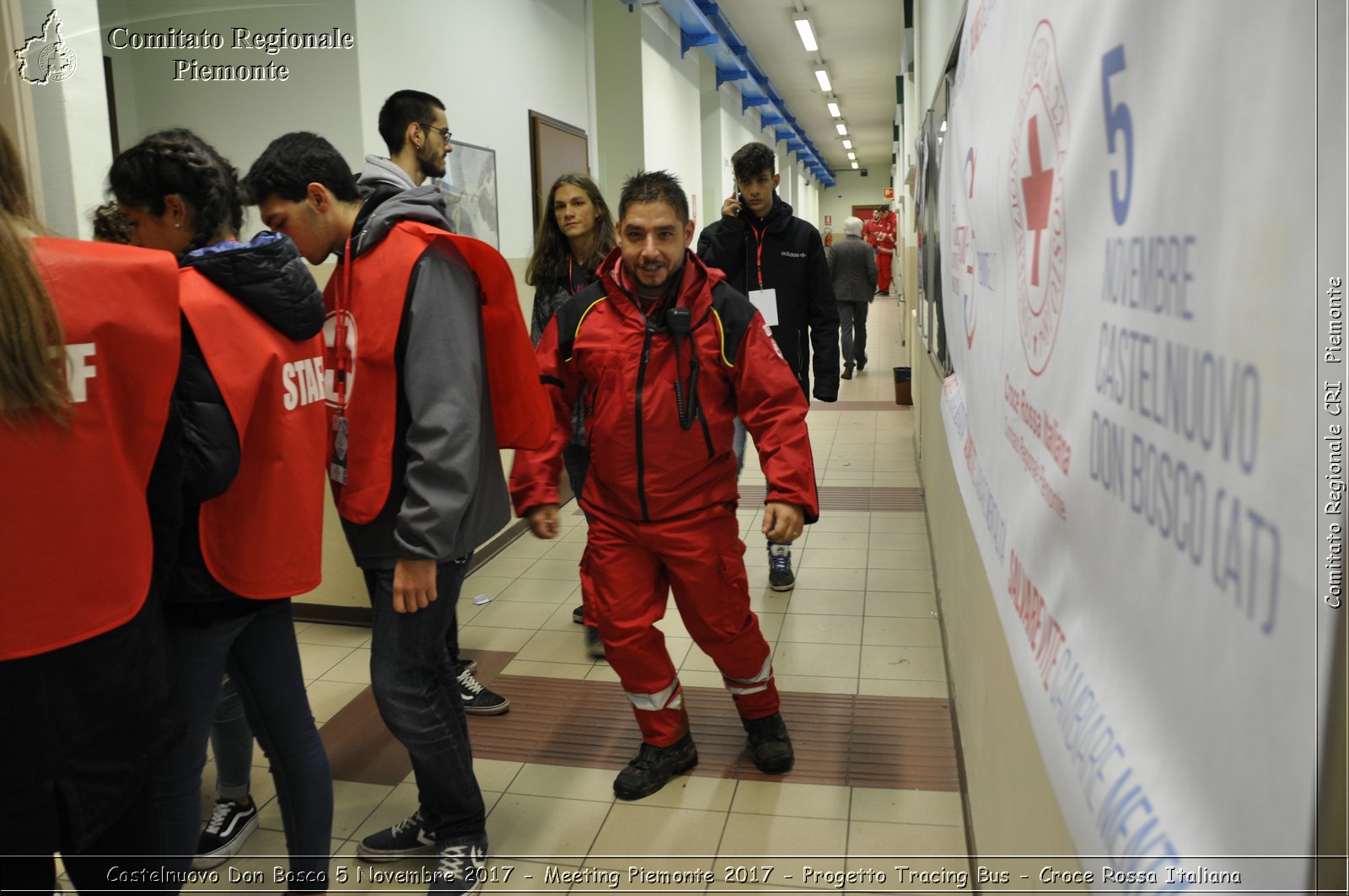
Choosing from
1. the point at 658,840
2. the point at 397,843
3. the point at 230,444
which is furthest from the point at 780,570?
the point at 230,444

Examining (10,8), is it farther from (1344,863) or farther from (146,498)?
(1344,863)

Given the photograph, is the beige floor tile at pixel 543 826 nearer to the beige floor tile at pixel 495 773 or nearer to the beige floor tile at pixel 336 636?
the beige floor tile at pixel 495 773

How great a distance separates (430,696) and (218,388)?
0.84 metres

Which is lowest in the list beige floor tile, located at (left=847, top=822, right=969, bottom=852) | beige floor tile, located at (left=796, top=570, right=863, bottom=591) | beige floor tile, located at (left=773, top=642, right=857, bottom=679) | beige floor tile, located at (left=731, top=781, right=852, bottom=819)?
beige floor tile, located at (left=847, top=822, right=969, bottom=852)

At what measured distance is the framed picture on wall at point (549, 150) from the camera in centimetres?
586

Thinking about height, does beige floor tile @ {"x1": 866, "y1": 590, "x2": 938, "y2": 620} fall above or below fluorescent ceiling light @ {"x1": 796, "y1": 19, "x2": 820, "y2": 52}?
below

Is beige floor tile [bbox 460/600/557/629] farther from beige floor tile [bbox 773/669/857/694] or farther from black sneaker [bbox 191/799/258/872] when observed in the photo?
black sneaker [bbox 191/799/258/872]

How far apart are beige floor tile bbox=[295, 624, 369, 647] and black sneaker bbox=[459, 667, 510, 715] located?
29.7 inches

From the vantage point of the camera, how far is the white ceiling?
10.7 metres

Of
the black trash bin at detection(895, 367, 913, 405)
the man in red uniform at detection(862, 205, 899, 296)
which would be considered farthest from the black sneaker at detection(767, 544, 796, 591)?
the man in red uniform at detection(862, 205, 899, 296)

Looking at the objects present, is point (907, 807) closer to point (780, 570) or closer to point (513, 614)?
point (780, 570)

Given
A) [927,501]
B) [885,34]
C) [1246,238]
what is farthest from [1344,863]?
[885,34]

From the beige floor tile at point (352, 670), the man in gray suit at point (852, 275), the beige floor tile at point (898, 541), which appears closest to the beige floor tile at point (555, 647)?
the beige floor tile at point (352, 670)

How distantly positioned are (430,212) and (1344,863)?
6.38ft
